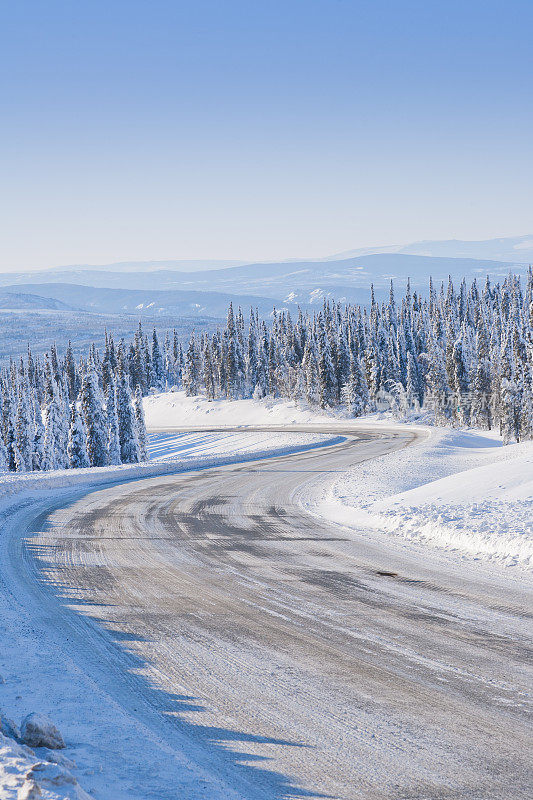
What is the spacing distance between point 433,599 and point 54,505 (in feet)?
43.9

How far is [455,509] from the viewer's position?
13469 mm

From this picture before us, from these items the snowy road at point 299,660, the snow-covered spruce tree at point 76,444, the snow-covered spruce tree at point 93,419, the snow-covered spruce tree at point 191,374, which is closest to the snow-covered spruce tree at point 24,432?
the snow-covered spruce tree at point 93,419

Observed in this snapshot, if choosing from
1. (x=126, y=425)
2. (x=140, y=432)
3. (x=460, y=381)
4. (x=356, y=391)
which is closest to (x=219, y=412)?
(x=356, y=391)

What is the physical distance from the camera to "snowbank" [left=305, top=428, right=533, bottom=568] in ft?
35.8

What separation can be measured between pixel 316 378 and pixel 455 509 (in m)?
84.8

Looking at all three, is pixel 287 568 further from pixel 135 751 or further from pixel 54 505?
pixel 54 505

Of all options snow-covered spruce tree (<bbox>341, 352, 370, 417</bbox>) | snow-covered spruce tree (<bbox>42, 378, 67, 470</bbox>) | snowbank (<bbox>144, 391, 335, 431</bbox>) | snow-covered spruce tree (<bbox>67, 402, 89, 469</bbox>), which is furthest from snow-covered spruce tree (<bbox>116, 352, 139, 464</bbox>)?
snow-covered spruce tree (<bbox>341, 352, 370, 417</bbox>)

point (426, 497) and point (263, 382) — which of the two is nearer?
point (426, 497)

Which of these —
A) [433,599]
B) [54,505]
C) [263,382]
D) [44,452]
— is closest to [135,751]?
[433,599]

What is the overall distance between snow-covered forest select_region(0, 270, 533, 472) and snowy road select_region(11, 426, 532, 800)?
1826 inches

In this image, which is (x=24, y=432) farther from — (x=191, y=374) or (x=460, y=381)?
(x=191, y=374)

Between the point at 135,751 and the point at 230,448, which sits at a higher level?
the point at 135,751

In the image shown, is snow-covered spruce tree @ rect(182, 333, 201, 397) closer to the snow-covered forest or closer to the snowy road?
the snow-covered forest

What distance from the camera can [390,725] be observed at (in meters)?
4.99
